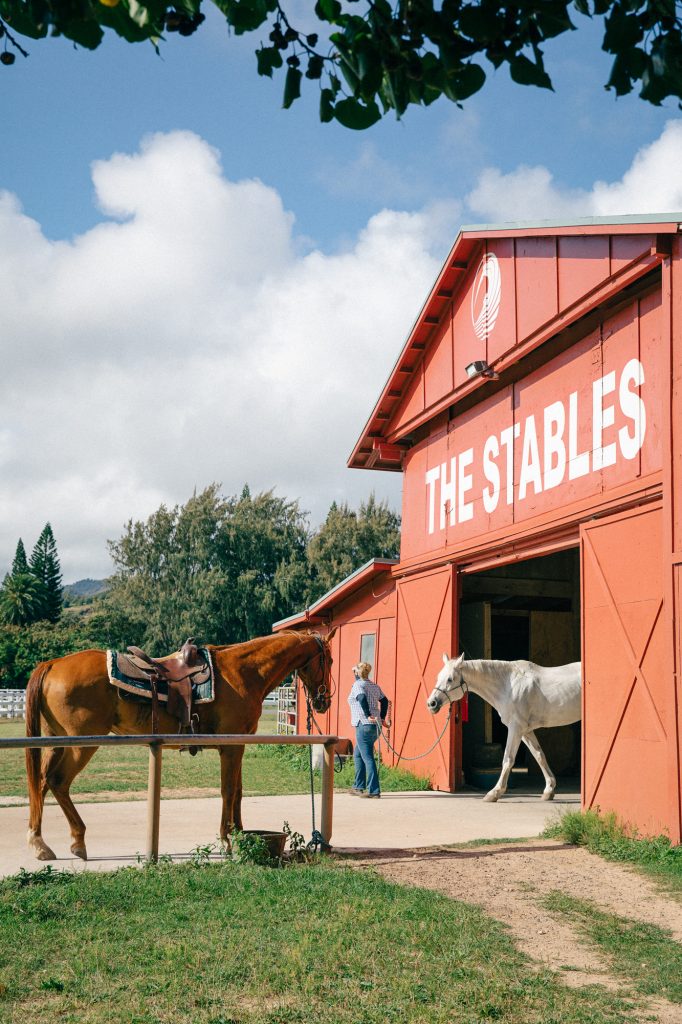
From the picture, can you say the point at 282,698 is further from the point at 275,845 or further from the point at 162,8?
the point at 162,8

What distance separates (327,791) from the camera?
326 inches

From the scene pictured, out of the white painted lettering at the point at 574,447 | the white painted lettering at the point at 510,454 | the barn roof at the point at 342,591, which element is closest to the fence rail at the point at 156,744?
the white painted lettering at the point at 574,447

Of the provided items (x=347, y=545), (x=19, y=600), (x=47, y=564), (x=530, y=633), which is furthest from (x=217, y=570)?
(x=530, y=633)

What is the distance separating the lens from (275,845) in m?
7.65

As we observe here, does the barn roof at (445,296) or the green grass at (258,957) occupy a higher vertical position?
the barn roof at (445,296)

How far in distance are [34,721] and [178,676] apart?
51.4 inches

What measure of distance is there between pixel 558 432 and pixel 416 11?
8.78 metres

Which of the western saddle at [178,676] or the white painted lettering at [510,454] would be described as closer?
the western saddle at [178,676]

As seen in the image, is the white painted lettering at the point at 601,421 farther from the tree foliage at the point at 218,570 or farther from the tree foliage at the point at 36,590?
the tree foliage at the point at 36,590

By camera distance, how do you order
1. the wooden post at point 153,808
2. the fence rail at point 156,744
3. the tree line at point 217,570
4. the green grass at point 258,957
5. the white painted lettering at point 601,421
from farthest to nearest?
the tree line at point 217,570 < the white painted lettering at point 601,421 < the wooden post at point 153,808 < the fence rail at point 156,744 < the green grass at point 258,957

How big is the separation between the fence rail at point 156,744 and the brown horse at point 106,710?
1.48ft

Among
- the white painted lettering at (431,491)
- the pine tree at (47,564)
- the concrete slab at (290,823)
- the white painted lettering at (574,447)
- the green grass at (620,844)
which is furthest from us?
the pine tree at (47,564)

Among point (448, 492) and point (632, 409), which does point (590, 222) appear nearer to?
point (632, 409)

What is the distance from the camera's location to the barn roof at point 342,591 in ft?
54.7
